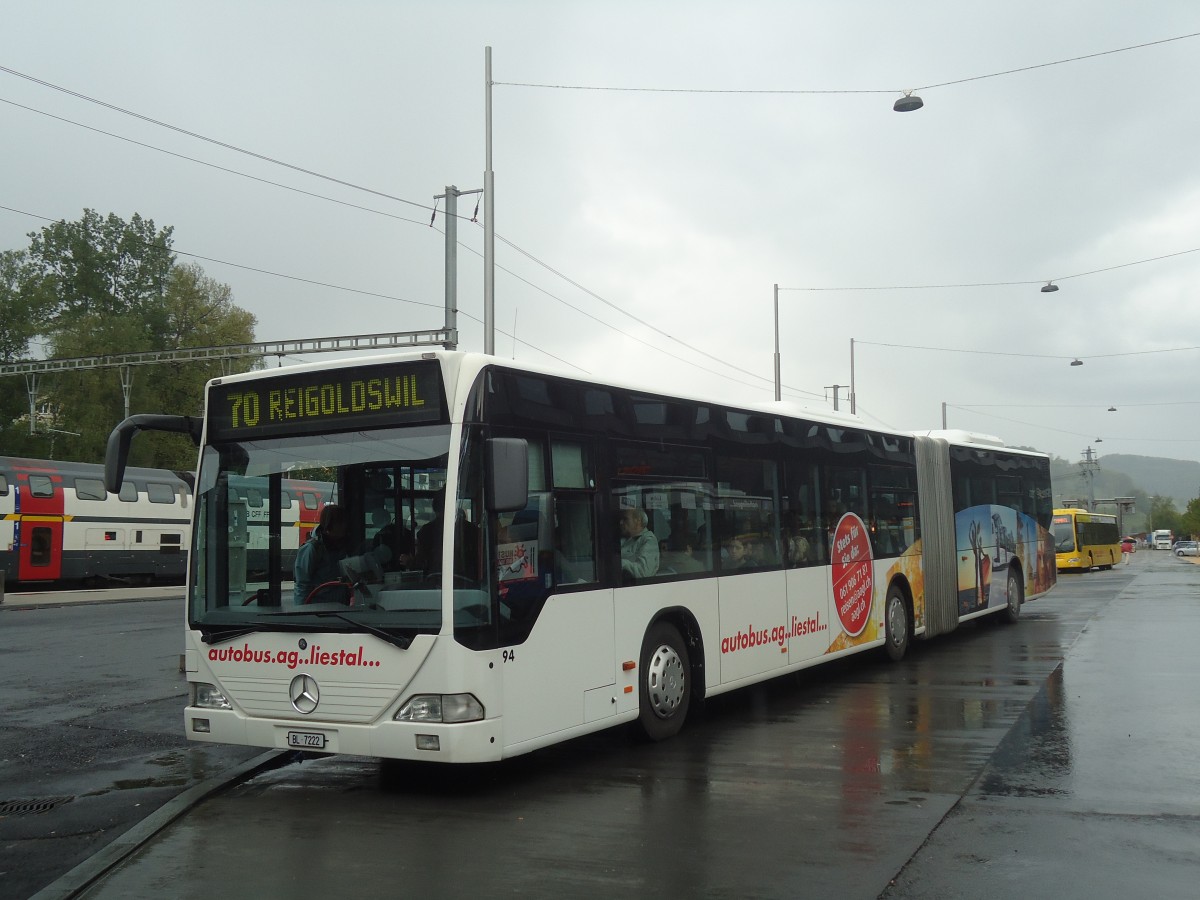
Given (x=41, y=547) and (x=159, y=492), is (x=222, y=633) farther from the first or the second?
(x=159, y=492)

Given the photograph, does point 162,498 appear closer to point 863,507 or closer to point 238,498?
point 863,507

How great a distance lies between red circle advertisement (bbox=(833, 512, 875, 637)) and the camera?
1291 cm

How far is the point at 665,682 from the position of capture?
932 centimetres

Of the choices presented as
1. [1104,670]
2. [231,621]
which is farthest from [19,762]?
[1104,670]

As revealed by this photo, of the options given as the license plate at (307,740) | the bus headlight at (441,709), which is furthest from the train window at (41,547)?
the bus headlight at (441,709)

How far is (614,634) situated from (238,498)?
113 inches

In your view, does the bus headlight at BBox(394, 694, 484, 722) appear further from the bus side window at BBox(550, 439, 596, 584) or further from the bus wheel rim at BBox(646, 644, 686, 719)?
the bus wheel rim at BBox(646, 644, 686, 719)

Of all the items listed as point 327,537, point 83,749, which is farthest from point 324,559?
point 83,749

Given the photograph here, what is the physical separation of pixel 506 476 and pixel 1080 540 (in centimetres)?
4960

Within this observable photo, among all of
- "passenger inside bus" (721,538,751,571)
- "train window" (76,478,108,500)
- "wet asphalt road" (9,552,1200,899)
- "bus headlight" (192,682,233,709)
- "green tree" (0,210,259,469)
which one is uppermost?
"green tree" (0,210,259,469)

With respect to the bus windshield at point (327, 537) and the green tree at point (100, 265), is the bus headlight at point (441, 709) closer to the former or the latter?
the bus windshield at point (327, 537)

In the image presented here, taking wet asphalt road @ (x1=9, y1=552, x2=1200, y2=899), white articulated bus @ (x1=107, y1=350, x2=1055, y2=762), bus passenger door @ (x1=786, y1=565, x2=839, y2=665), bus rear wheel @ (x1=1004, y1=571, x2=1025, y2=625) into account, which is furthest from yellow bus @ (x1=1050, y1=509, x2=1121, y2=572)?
white articulated bus @ (x1=107, y1=350, x2=1055, y2=762)

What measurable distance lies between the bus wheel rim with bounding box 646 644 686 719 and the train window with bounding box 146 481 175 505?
33.0 metres

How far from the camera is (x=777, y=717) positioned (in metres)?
10.7
